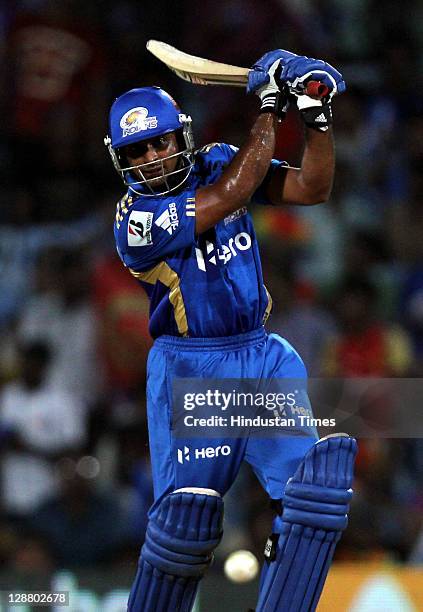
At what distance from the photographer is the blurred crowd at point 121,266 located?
5.71 meters

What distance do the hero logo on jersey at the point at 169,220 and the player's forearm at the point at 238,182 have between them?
70 millimetres

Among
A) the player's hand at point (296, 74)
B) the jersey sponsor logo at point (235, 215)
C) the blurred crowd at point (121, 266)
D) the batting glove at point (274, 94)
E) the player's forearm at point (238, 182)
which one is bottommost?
the blurred crowd at point (121, 266)

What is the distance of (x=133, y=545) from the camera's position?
5.67 metres

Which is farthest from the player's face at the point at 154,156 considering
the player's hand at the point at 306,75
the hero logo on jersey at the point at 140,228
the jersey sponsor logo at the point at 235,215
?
the player's hand at the point at 306,75

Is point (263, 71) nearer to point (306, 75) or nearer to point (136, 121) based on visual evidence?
point (306, 75)

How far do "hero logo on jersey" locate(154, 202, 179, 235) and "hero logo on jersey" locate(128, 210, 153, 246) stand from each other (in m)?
0.03

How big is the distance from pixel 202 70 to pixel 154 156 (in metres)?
0.38

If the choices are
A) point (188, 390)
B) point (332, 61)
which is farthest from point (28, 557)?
point (332, 61)

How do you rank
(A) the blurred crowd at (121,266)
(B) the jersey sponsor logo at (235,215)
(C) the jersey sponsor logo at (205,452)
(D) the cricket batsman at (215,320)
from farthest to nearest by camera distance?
(A) the blurred crowd at (121,266), (B) the jersey sponsor logo at (235,215), (C) the jersey sponsor logo at (205,452), (D) the cricket batsman at (215,320)

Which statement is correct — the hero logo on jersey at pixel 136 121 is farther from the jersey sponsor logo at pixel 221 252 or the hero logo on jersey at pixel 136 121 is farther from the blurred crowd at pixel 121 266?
the blurred crowd at pixel 121 266

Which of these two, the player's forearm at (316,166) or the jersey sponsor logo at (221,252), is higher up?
the player's forearm at (316,166)

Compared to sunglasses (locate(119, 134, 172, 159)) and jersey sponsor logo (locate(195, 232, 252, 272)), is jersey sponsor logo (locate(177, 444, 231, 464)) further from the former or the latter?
sunglasses (locate(119, 134, 172, 159))

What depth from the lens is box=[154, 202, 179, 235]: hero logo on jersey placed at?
3.71 m

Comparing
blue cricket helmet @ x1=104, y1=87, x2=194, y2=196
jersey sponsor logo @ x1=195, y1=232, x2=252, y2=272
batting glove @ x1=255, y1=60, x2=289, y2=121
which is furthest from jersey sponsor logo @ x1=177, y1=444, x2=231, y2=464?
batting glove @ x1=255, y1=60, x2=289, y2=121
